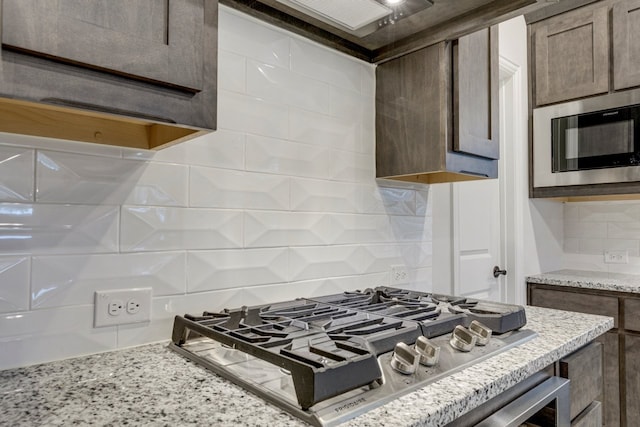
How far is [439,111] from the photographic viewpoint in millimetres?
1548

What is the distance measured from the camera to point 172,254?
1168 mm

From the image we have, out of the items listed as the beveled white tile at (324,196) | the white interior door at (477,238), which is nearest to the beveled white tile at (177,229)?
the beveled white tile at (324,196)

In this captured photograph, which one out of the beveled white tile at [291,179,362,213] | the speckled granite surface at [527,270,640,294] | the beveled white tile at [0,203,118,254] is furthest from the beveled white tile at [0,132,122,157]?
the speckled granite surface at [527,270,640,294]

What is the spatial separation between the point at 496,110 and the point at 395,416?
1.42 meters

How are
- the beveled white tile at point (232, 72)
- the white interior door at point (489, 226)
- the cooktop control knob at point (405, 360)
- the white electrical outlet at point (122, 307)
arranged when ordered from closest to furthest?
the cooktop control knob at point (405, 360) → the white electrical outlet at point (122, 307) → the beveled white tile at point (232, 72) → the white interior door at point (489, 226)

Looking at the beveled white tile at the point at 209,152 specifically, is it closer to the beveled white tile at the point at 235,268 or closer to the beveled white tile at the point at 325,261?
the beveled white tile at the point at 235,268

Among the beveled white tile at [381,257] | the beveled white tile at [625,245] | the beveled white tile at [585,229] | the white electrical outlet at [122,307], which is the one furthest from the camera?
the beveled white tile at [585,229]

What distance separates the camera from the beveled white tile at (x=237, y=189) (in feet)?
4.04

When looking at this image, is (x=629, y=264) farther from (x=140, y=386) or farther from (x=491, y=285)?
(x=140, y=386)

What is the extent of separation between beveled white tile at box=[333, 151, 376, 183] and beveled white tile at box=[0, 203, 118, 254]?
0.85m

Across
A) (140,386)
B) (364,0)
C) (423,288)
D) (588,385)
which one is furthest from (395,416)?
(423,288)

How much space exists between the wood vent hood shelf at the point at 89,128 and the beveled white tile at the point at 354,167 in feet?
2.42

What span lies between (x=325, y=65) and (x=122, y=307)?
1112mm

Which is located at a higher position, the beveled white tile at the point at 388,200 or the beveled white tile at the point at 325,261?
the beveled white tile at the point at 388,200
